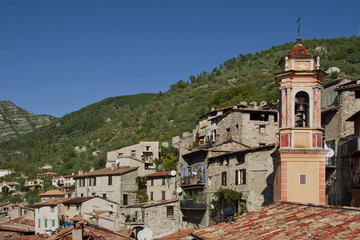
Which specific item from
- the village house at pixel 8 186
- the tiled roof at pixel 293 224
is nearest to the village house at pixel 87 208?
the tiled roof at pixel 293 224

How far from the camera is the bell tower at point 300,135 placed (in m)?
20.2

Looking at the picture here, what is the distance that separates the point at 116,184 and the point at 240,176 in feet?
85.2

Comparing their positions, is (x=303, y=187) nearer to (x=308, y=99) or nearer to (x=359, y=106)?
(x=308, y=99)

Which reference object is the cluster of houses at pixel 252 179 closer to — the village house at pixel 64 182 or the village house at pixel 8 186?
the village house at pixel 64 182

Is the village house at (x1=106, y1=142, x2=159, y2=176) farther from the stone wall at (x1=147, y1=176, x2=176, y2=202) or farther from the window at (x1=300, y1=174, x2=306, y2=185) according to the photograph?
the window at (x1=300, y1=174, x2=306, y2=185)

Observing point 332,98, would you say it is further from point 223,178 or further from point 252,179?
point 223,178

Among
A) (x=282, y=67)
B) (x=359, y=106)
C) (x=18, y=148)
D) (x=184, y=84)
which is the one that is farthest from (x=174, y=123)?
(x=18, y=148)

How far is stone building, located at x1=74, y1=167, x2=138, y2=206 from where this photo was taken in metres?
60.2

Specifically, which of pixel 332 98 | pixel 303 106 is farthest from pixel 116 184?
pixel 303 106

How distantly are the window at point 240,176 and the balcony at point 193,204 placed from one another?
619 centimetres

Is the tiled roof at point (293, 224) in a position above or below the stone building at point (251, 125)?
below

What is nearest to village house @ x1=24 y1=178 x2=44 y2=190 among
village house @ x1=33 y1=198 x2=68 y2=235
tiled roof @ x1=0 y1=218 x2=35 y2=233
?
tiled roof @ x1=0 y1=218 x2=35 y2=233

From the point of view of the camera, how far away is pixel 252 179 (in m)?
36.8

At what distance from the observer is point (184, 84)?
484 ft
